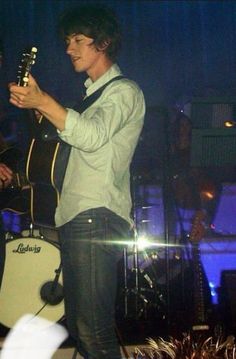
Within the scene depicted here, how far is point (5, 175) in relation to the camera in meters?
3.25

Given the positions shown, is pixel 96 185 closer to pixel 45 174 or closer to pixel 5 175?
pixel 45 174

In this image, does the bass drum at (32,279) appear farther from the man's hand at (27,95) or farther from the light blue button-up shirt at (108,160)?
the man's hand at (27,95)

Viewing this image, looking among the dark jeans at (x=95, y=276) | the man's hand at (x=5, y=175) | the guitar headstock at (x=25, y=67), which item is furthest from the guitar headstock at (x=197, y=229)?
the guitar headstock at (x=25, y=67)

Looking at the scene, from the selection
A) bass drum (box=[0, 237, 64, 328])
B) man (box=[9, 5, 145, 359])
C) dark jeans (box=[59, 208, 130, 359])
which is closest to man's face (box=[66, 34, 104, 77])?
man (box=[9, 5, 145, 359])

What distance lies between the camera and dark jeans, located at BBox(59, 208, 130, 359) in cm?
185

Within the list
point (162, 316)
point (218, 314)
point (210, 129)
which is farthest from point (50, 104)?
point (162, 316)

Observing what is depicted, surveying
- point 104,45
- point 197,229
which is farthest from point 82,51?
point 197,229

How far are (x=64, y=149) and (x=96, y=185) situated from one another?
26 cm

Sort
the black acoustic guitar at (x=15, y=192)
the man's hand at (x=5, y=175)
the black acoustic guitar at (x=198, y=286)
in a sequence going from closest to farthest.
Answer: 1. the man's hand at (x=5, y=175)
2. the black acoustic guitar at (x=15, y=192)
3. the black acoustic guitar at (x=198, y=286)

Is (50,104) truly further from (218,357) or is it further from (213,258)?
(213,258)

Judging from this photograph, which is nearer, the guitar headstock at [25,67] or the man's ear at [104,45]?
the guitar headstock at [25,67]

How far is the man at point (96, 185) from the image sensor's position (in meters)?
1.84

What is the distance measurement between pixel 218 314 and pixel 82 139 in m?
2.41

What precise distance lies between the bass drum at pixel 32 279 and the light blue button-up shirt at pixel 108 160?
85.5 inches
